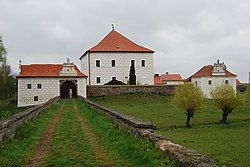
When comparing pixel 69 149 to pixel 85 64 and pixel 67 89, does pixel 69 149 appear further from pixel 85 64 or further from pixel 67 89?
pixel 85 64

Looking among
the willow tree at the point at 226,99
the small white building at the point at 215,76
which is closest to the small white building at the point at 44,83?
the small white building at the point at 215,76

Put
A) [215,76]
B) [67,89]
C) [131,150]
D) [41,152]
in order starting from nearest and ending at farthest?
[131,150]
[41,152]
[67,89]
[215,76]

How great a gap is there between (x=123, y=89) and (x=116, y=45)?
11.8 meters

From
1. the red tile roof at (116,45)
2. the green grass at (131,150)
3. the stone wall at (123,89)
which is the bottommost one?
the green grass at (131,150)

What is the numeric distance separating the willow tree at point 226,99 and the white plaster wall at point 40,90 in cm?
2507

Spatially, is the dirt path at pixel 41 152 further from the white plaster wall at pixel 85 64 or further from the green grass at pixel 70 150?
the white plaster wall at pixel 85 64

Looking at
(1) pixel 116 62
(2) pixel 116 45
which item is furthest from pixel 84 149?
A: (2) pixel 116 45

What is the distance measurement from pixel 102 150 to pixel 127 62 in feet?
143

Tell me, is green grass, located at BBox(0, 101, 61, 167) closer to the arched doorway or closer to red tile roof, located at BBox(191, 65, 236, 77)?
the arched doorway

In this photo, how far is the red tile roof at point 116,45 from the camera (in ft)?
172

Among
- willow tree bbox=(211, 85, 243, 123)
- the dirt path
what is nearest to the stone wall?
willow tree bbox=(211, 85, 243, 123)

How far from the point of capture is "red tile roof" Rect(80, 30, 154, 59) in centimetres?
5250

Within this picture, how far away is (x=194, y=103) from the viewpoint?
19344mm

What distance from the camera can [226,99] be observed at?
20.6 meters
